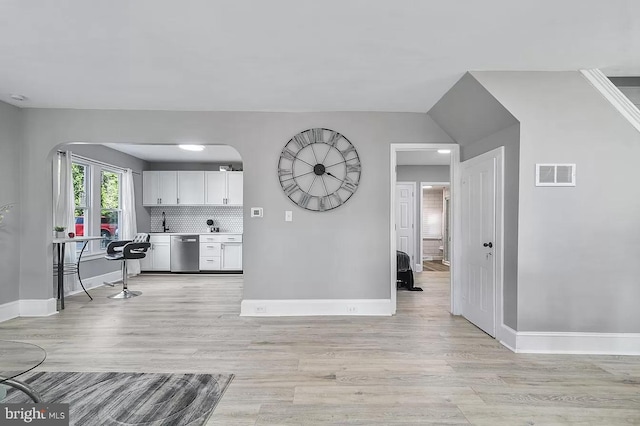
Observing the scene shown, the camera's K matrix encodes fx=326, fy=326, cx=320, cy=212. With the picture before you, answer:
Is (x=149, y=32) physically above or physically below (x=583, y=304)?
above

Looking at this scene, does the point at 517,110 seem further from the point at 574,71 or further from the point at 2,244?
the point at 2,244

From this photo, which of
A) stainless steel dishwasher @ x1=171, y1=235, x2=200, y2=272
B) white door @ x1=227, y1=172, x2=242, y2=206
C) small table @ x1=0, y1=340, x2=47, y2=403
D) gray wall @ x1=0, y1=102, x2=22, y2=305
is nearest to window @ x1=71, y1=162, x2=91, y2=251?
gray wall @ x1=0, y1=102, x2=22, y2=305

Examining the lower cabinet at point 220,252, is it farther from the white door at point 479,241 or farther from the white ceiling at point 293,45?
the white door at point 479,241

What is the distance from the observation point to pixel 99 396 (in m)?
2.18

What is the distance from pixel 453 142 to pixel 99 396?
420 cm

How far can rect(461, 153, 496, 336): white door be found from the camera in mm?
3307

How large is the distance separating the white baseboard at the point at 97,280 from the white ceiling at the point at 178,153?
2.37 m

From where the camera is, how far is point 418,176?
780cm

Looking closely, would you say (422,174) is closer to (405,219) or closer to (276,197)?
(405,219)

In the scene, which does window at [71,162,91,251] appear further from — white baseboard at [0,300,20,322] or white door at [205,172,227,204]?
white door at [205,172,227,204]

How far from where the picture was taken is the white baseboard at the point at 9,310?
3746 millimetres

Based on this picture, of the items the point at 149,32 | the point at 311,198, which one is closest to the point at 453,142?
the point at 311,198

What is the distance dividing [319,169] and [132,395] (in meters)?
2.82

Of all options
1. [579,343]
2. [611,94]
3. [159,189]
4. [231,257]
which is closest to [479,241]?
[579,343]
